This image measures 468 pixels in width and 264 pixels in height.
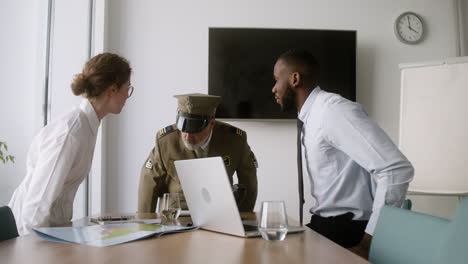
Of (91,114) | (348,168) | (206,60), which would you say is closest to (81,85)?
(91,114)

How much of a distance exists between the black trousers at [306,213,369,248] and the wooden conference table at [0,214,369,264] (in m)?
0.59

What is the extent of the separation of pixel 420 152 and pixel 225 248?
2787 millimetres

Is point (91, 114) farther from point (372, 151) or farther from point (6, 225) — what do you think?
point (372, 151)

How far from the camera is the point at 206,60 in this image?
3951mm

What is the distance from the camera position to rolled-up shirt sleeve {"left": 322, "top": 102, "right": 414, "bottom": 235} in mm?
1788

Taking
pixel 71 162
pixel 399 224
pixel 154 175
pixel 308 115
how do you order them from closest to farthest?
pixel 399 224
pixel 71 162
pixel 308 115
pixel 154 175

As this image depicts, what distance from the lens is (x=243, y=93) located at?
3859 millimetres

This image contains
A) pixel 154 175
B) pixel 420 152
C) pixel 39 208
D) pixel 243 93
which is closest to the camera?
pixel 39 208

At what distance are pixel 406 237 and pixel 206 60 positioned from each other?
300cm

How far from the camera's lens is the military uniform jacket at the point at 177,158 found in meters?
2.55

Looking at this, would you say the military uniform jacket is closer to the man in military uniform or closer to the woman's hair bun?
the man in military uniform

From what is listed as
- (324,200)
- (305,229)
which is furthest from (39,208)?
(324,200)

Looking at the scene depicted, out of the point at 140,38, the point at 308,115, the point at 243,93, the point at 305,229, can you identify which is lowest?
the point at 305,229

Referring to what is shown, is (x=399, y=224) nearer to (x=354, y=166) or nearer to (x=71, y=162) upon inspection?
(x=354, y=166)
